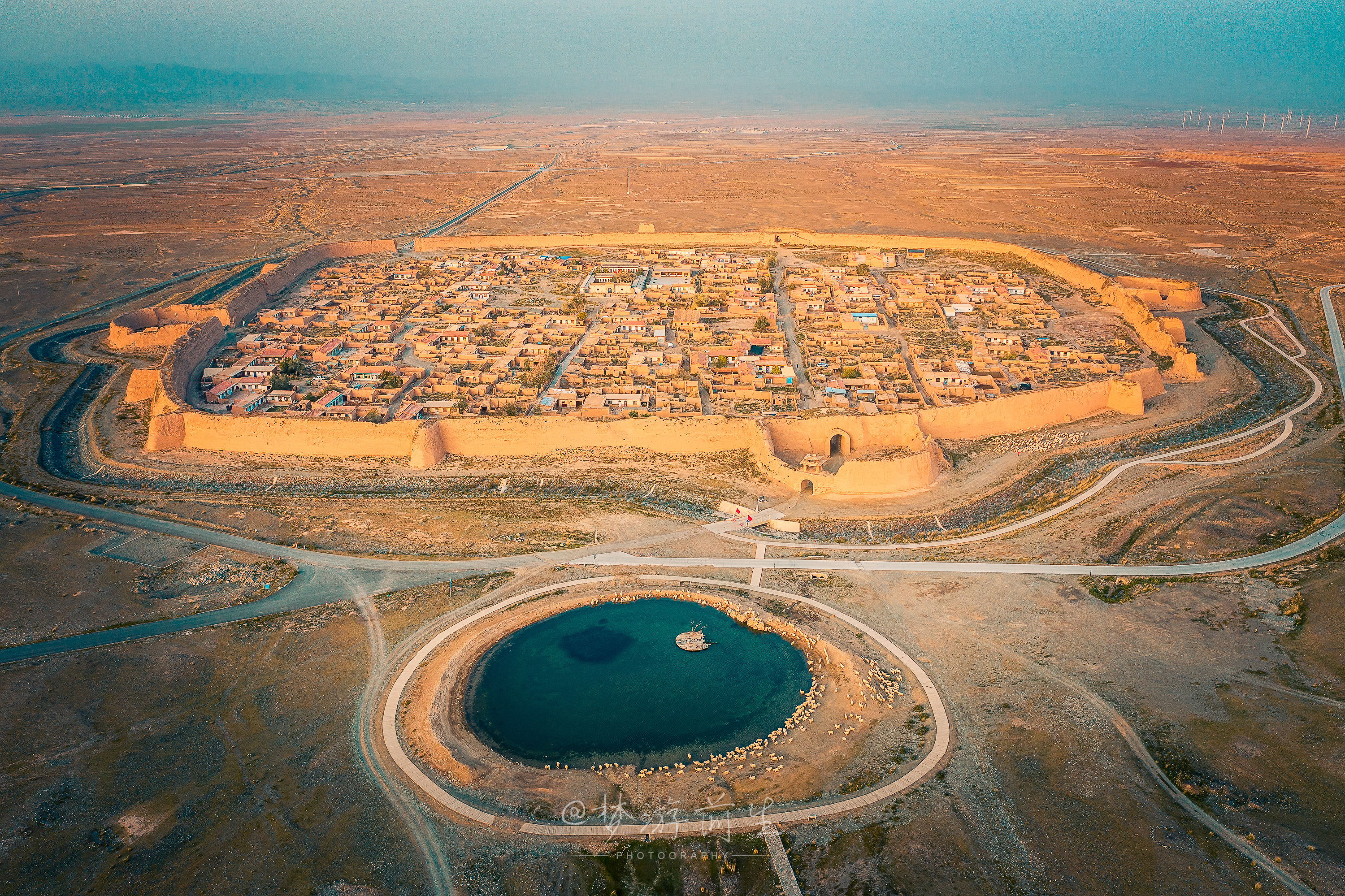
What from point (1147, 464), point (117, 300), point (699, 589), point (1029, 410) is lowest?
point (699, 589)

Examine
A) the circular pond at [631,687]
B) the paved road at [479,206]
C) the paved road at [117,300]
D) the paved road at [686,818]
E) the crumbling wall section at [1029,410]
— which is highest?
the paved road at [479,206]

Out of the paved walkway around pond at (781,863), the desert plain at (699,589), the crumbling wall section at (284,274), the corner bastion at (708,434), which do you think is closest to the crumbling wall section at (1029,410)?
the corner bastion at (708,434)

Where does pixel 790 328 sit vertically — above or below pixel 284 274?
below

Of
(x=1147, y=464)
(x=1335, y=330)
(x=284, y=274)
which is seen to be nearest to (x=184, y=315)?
(x=284, y=274)

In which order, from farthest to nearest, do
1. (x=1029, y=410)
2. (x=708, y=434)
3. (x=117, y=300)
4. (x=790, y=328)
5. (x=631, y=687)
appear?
(x=117, y=300) < (x=790, y=328) < (x=1029, y=410) < (x=708, y=434) < (x=631, y=687)

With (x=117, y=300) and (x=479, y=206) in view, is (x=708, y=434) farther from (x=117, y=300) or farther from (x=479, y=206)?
(x=479, y=206)

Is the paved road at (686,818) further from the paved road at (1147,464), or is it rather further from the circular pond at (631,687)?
the paved road at (1147,464)

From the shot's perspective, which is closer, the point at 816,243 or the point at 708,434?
the point at 708,434

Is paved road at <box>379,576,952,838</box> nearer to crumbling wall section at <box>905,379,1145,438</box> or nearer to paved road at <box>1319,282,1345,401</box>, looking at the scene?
crumbling wall section at <box>905,379,1145,438</box>

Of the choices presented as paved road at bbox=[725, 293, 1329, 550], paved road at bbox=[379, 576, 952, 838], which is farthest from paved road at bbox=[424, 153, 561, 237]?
paved road at bbox=[379, 576, 952, 838]
